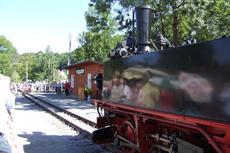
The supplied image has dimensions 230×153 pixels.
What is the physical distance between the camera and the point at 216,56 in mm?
5012

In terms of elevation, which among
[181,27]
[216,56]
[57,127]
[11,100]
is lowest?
[57,127]

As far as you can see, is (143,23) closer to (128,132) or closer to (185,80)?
(128,132)

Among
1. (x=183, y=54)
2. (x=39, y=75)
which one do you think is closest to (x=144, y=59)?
(x=183, y=54)

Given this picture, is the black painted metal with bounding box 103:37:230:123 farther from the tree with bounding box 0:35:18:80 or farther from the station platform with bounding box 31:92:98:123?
the tree with bounding box 0:35:18:80

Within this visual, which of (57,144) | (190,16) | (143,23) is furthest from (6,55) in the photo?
(143,23)

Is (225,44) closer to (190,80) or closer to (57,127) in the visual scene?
(190,80)

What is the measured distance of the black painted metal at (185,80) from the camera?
4.91 metres

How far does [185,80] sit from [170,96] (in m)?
0.55

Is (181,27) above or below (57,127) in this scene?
above

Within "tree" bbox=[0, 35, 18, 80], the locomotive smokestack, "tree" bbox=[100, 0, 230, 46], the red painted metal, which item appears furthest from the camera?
"tree" bbox=[0, 35, 18, 80]

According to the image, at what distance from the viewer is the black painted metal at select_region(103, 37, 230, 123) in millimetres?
4906

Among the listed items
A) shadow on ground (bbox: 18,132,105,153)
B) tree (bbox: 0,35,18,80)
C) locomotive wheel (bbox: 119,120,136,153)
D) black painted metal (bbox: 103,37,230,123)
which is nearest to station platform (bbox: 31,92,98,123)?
shadow on ground (bbox: 18,132,105,153)

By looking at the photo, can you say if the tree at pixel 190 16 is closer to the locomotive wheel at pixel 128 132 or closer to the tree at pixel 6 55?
the locomotive wheel at pixel 128 132

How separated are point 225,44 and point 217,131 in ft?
3.55
